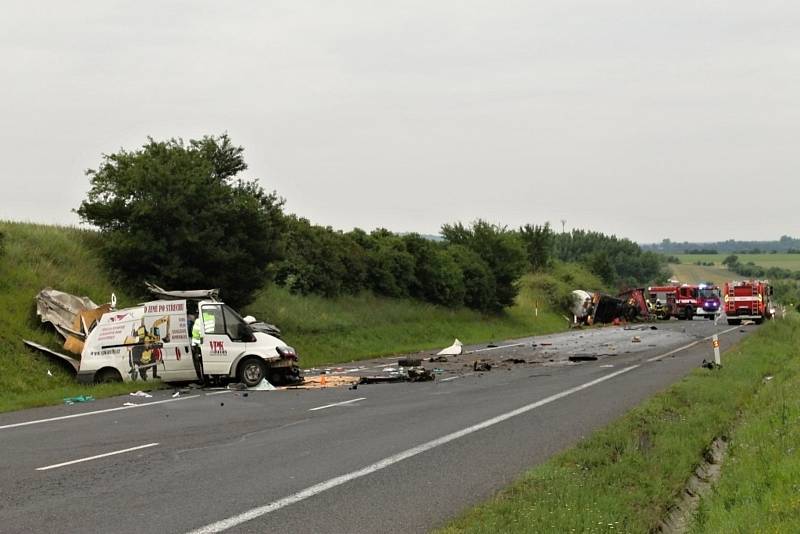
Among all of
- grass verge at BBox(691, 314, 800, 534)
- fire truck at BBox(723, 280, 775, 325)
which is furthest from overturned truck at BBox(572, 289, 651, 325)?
grass verge at BBox(691, 314, 800, 534)

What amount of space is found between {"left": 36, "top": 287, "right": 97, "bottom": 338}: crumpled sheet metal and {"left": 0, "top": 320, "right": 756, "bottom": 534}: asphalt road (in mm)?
5326

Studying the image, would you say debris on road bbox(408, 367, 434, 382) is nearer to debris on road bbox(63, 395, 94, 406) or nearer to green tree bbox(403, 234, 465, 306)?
debris on road bbox(63, 395, 94, 406)

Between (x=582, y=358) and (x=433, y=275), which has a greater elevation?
(x=433, y=275)

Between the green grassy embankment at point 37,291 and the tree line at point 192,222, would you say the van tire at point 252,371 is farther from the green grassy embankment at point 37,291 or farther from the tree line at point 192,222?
the tree line at point 192,222

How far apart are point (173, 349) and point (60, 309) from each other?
5.21 m

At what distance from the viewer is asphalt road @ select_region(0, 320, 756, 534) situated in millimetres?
7723

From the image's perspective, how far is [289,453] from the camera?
1089 cm

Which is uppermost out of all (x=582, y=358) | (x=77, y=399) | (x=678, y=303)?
(x=678, y=303)

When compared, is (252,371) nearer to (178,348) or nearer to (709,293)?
(178,348)

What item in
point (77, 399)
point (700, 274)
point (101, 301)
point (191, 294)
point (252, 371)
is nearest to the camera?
point (77, 399)

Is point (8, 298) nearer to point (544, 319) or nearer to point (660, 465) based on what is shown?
point (660, 465)

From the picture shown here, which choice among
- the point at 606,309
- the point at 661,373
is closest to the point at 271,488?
the point at 661,373

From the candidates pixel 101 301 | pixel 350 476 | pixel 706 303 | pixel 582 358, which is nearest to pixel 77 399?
pixel 101 301

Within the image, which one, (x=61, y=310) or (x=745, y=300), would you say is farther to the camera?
(x=745, y=300)
